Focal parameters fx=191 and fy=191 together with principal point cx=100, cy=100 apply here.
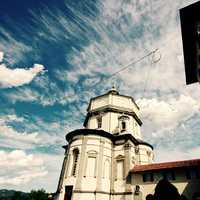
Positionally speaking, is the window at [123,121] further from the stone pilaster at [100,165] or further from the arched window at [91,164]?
the arched window at [91,164]

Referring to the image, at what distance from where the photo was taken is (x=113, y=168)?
2536cm

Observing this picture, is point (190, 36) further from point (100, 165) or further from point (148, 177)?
point (100, 165)

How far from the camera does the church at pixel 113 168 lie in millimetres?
21828

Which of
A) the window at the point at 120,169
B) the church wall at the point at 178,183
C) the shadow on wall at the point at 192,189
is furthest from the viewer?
the window at the point at 120,169

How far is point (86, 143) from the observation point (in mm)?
25078

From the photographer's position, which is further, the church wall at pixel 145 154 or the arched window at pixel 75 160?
the church wall at pixel 145 154

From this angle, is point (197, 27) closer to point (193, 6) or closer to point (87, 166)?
point (193, 6)

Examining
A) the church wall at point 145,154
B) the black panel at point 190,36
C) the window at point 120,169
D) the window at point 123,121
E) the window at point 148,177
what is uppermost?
the window at point 123,121

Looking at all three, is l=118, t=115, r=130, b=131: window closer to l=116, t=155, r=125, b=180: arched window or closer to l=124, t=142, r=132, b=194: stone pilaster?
l=124, t=142, r=132, b=194: stone pilaster

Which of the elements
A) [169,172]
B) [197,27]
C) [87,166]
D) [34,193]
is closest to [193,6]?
[197,27]

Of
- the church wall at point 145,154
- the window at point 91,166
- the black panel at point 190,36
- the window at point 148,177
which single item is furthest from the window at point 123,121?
the black panel at point 190,36

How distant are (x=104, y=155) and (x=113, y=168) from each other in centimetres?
216

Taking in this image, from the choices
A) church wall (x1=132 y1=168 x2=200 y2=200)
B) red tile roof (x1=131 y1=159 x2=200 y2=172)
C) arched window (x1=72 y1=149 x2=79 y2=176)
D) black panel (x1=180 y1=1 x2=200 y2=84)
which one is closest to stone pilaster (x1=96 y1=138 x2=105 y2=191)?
arched window (x1=72 y1=149 x2=79 y2=176)

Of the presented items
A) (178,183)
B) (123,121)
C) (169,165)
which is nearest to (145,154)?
(123,121)
